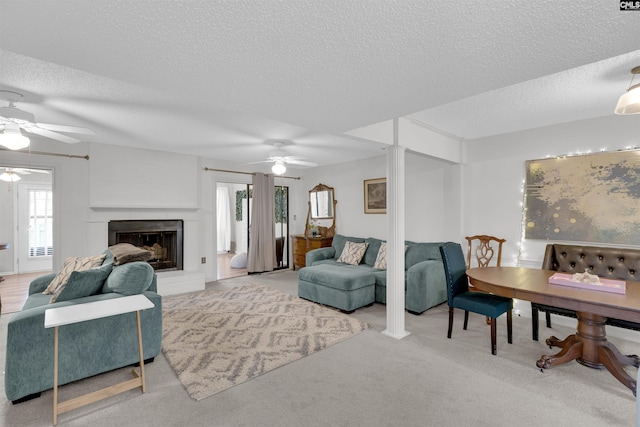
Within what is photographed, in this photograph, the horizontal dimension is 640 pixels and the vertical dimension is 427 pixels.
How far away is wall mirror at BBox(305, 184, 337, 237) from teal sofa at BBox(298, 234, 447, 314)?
1734mm

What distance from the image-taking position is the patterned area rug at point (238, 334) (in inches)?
96.0

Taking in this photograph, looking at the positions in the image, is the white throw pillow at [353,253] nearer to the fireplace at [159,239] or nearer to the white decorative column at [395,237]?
the white decorative column at [395,237]

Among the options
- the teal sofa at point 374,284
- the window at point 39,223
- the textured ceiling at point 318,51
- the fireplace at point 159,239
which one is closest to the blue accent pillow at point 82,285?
the textured ceiling at point 318,51

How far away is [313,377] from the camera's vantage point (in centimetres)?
238

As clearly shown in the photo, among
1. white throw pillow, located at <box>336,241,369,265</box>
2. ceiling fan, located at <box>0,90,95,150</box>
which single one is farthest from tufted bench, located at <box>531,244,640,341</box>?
ceiling fan, located at <box>0,90,95,150</box>

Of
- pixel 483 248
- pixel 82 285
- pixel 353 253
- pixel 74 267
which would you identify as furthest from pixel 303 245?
pixel 82 285

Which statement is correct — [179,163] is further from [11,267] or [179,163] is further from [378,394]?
[378,394]

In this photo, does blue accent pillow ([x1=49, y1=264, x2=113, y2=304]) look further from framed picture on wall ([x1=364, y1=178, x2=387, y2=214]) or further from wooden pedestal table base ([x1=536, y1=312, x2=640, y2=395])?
framed picture on wall ([x1=364, y1=178, x2=387, y2=214])

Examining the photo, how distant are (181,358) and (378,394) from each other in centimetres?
171

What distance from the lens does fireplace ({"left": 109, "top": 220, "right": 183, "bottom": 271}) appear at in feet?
16.5

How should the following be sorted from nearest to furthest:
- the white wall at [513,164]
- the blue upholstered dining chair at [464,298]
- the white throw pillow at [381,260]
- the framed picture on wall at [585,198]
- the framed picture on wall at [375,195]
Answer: the blue upholstered dining chair at [464,298] < the framed picture on wall at [585,198] < the white wall at [513,164] < the white throw pillow at [381,260] < the framed picture on wall at [375,195]

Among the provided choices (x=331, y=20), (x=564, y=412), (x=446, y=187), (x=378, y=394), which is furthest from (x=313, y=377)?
(x=446, y=187)

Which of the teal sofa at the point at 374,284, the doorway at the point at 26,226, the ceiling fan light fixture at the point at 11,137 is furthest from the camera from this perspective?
the doorway at the point at 26,226

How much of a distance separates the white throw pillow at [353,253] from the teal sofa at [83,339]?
3038mm
